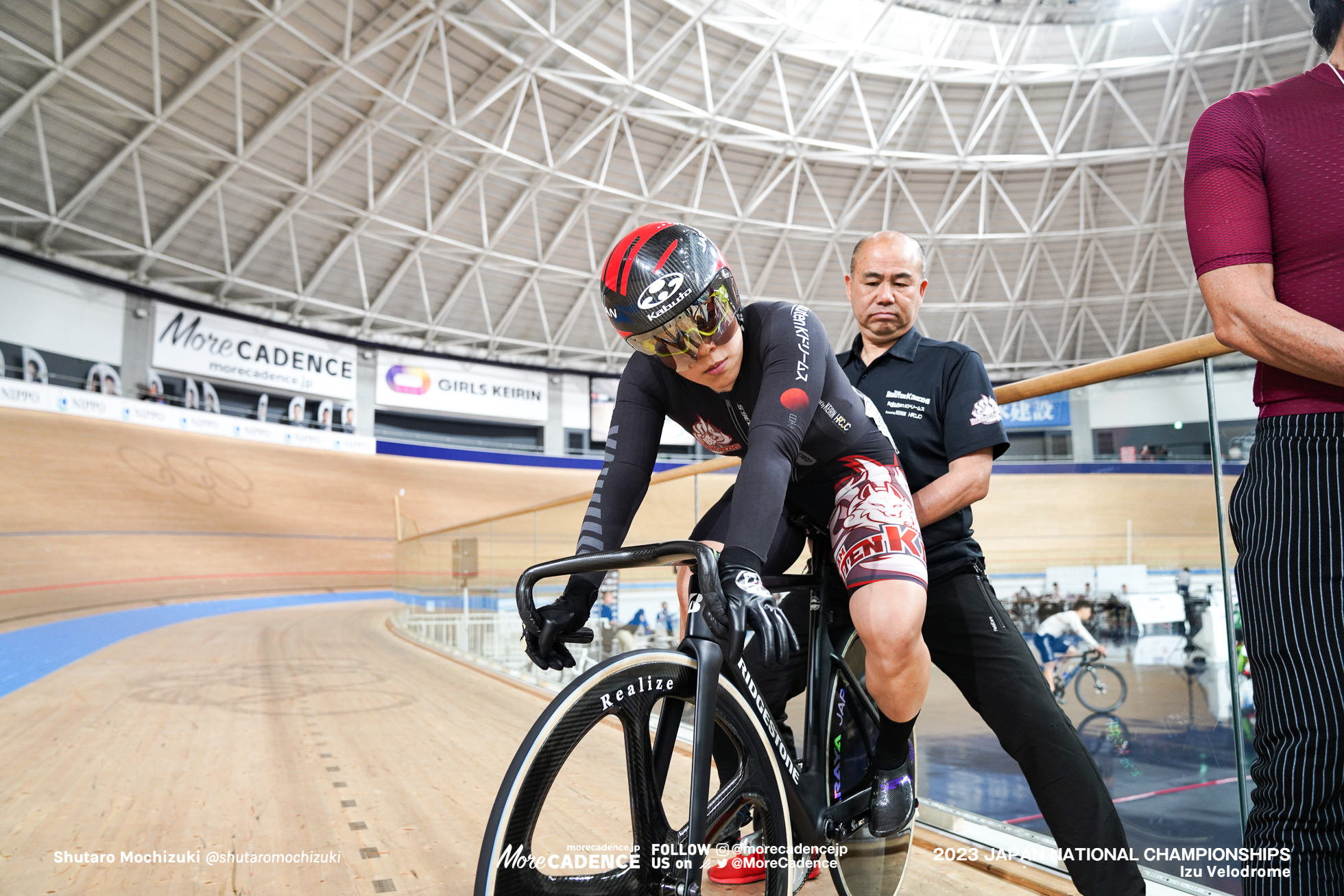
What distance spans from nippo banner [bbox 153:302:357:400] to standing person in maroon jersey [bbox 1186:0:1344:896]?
2203 centimetres

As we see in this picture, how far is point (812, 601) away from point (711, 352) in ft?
1.95

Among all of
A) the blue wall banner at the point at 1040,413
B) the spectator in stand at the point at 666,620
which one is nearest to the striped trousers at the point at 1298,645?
the blue wall banner at the point at 1040,413

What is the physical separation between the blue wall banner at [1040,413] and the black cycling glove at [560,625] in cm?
125

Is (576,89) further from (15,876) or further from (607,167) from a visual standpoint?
(15,876)

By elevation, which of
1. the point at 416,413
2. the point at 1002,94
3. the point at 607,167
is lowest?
the point at 416,413

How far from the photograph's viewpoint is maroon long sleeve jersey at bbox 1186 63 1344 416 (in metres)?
0.91

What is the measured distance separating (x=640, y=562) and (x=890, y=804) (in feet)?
2.59

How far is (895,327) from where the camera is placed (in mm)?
1803

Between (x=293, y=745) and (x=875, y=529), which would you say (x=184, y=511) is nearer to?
(x=293, y=745)

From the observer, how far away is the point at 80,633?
27.5 ft

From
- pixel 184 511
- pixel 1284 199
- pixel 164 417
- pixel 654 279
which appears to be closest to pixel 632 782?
pixel 654 279

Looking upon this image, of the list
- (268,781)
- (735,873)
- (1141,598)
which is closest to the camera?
(735,873)

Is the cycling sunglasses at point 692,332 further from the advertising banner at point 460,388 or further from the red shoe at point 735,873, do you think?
the advertising banner at point 460,388

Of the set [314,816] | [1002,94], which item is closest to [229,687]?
[314,816]
